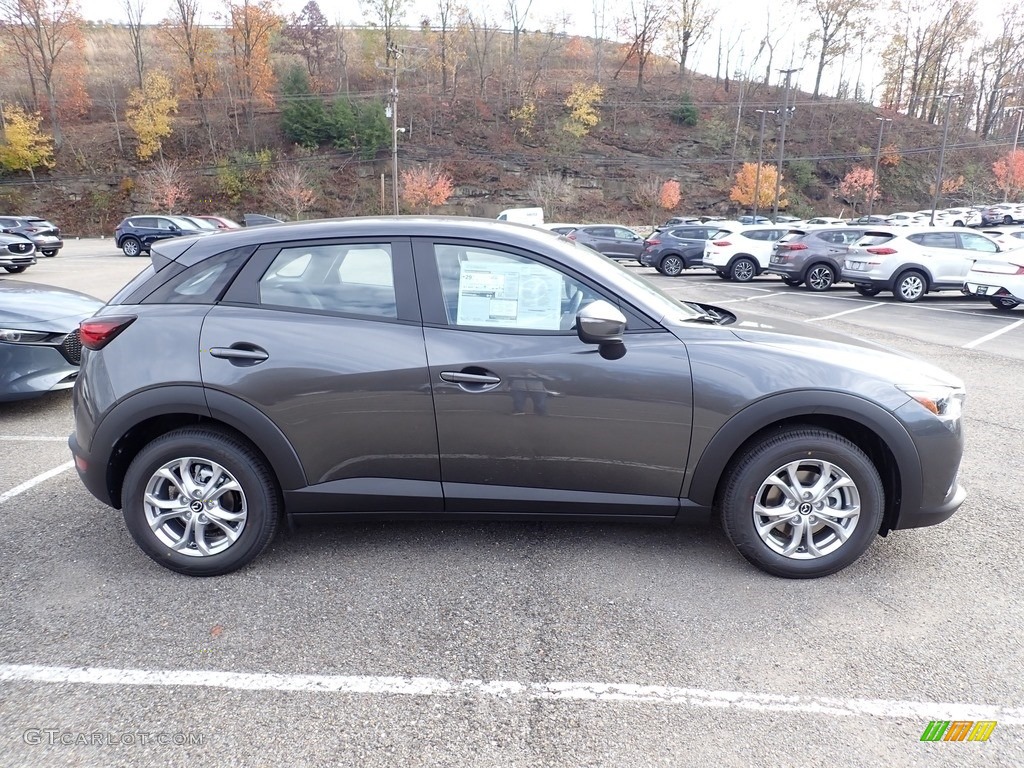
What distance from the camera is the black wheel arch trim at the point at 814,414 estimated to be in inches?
115

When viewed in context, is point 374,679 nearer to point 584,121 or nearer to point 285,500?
point 285,500

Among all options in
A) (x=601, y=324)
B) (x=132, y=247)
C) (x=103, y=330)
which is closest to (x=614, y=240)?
(x=132, y=247)

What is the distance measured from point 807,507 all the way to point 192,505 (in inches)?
113

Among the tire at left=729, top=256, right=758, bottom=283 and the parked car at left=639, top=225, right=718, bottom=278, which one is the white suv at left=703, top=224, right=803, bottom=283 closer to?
the tire at left=729, top=256, right=758, bottom=283

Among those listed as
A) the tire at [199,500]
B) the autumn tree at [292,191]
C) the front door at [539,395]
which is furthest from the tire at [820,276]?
the autumn tree at [292,191]

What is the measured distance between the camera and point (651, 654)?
259cm

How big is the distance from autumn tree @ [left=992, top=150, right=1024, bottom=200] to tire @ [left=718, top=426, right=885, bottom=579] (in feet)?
247

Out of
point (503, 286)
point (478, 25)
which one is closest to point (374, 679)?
point (503, 286)

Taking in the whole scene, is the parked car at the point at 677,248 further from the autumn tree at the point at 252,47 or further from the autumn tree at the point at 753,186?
the autumn tree at the point at 252,47

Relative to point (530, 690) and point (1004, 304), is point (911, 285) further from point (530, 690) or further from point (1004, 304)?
→ point (530, 690)

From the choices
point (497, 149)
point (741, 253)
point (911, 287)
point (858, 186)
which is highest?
point (497, 149)

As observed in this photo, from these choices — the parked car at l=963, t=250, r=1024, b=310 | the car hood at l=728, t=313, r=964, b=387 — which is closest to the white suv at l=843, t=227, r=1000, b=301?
the parked car at l=963, t=250, r=1024, b=310

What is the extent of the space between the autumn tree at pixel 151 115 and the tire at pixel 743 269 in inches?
1957

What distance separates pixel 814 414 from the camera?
9.88ft
